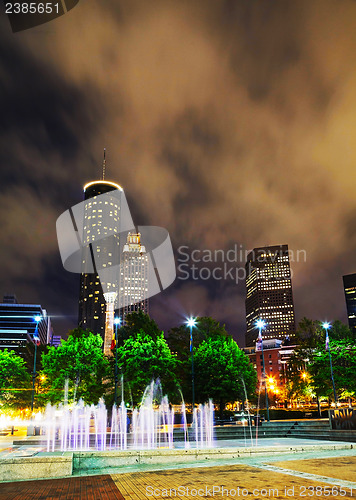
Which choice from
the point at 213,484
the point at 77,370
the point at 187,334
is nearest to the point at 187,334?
the point at 187,334

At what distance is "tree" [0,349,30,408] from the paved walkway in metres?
41.4

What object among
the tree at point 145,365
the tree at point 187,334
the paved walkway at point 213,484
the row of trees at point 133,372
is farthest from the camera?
the tree at point 187,334

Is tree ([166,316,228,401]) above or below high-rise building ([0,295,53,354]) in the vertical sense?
below

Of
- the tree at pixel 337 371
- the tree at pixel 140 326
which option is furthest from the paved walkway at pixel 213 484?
the tree at pixel 140 326

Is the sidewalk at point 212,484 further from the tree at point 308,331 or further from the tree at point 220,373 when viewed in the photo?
the tree at point 308,331

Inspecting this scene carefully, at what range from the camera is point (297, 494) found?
9.27 m

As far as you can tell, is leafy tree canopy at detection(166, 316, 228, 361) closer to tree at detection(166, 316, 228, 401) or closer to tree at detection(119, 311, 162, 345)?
tree at detection(166, 316, 228, 401)

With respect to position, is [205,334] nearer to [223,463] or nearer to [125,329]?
[125,329]

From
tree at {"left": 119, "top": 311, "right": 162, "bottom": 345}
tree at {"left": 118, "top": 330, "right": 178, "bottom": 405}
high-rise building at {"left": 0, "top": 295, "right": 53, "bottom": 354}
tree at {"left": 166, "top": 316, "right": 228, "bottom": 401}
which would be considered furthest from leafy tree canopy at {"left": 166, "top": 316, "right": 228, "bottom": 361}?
high-rise building at {"left": 0, "top": 295, "right": 53, "bottom": 354}

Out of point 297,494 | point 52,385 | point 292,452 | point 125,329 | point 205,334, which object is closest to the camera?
point 297,494

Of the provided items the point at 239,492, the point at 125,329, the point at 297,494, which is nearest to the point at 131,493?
the point at 239,492

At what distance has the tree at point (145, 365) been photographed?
4297cm

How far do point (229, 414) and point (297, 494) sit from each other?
43979mm

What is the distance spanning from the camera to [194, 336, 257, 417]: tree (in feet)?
146
